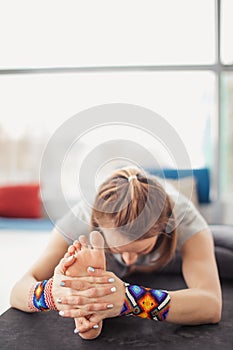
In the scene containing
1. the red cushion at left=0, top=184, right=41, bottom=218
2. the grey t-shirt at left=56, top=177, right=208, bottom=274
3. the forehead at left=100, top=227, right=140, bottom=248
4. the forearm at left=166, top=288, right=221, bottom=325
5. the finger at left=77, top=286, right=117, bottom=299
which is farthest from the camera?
the red cushion at left=0, top=184, right=41, bottom=218

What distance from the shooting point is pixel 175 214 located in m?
1.88

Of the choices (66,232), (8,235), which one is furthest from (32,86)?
(66,232)

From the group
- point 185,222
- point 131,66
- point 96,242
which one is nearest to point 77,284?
point 96,242

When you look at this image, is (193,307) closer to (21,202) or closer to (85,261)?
(85,261)

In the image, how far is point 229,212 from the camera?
4.32 m

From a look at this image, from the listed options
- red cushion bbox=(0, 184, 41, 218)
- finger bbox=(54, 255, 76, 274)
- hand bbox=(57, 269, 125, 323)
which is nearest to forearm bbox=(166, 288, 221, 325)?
hand bbox=(57, 269, 125, 323)

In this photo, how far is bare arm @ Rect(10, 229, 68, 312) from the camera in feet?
5.58

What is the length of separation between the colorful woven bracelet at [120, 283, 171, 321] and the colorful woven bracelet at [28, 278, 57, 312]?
22 centimetres

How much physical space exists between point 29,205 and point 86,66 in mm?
1276

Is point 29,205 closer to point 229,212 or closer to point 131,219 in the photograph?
point 229,212

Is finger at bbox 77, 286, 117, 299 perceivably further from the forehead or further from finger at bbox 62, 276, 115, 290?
the forehead

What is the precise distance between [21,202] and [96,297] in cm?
308

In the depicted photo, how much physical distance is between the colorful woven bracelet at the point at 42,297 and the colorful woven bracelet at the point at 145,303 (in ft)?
0.72

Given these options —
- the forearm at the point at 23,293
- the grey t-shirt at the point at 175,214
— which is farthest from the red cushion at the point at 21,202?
the forearm at the point at 23,293
